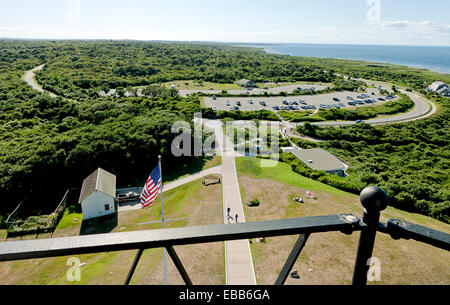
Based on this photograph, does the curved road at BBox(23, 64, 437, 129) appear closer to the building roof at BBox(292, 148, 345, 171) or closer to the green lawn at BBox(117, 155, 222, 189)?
the building roof at BBox(292, 148, 345, 171)

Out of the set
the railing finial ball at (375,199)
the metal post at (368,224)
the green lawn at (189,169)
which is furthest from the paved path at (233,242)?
the railing finial ball at (375,199)

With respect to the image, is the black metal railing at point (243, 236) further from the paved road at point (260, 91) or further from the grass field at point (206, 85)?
the grass field at point (206, 85)

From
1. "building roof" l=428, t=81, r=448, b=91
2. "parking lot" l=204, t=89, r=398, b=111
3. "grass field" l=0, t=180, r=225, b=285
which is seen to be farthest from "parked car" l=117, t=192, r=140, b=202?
"building roof" l=428, t=81, r=448, b=91

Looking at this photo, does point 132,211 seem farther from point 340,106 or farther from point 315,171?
point 340,106

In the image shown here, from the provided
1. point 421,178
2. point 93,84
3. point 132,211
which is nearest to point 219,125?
point 132,211

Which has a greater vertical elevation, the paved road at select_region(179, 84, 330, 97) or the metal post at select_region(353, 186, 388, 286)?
the metal post at select_region(353, 186, 388, 286)

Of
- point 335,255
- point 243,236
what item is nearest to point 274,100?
point 335,255
